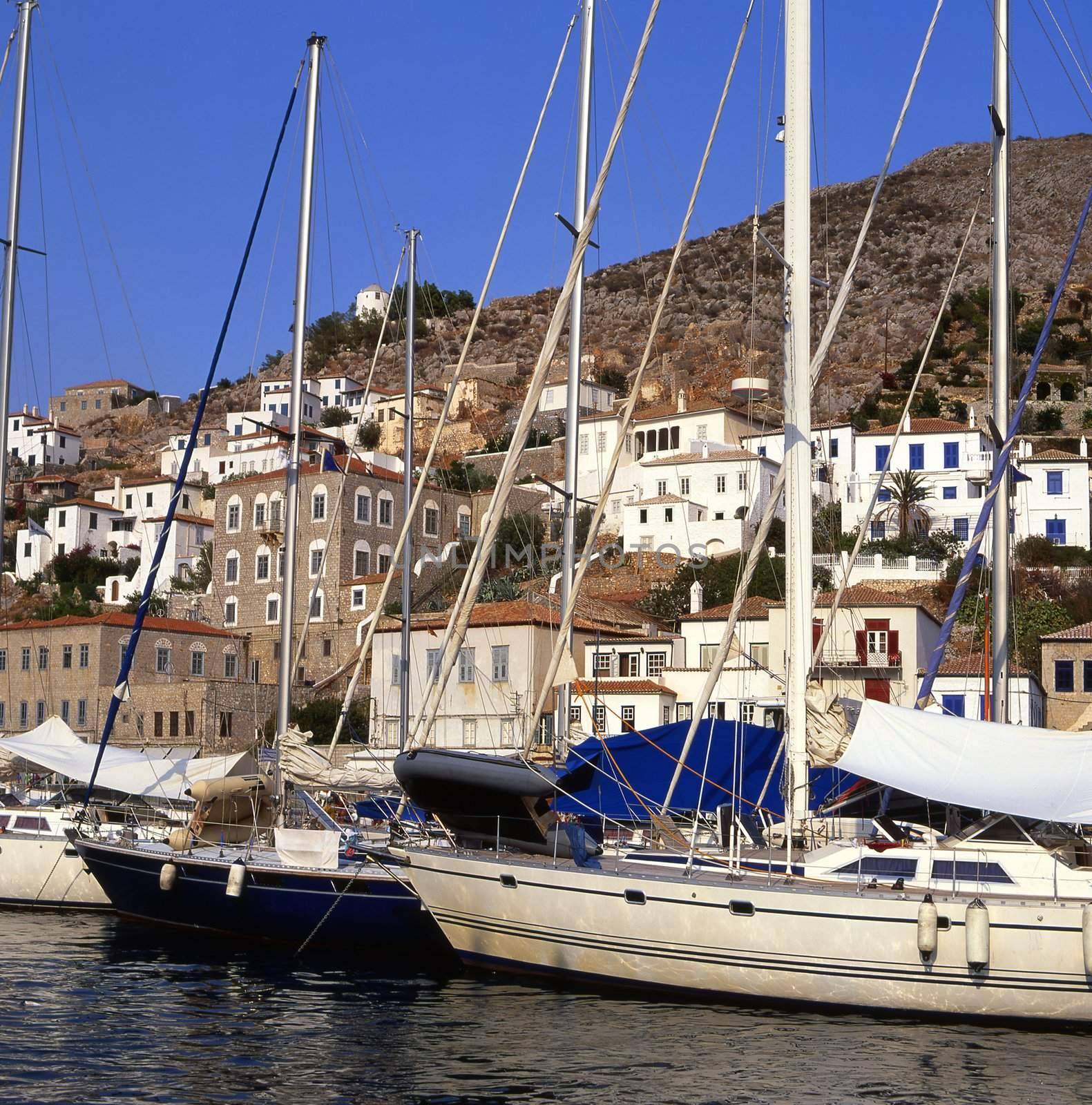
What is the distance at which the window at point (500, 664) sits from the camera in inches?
2090

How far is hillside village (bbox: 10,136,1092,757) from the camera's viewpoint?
51219 mm

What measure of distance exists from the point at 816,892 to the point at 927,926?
1364 mm

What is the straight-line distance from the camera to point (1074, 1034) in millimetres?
16984

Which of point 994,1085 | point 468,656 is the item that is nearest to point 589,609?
point 468,656

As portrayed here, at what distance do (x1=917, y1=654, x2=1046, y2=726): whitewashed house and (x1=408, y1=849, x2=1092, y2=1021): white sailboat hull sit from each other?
2801 centimetres

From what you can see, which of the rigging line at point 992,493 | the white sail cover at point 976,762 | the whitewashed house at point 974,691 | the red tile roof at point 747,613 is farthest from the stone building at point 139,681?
the white sail cover at point 976,762

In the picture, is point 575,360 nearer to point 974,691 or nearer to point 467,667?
point 974,691

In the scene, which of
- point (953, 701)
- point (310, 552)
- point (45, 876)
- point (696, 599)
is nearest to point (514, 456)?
point (45, 876)

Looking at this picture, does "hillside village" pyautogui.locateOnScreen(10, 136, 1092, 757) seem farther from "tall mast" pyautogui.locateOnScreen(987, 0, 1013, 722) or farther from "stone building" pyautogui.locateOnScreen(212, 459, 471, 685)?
"tall mast" pyautogui.locateOnScreen(987, 0, 1013, 722)

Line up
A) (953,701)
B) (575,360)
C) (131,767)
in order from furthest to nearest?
(953,701)
(131,767)
(575,360)

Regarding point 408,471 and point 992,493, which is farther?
point 408,471

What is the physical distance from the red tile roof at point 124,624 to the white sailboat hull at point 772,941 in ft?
161

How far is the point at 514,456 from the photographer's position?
2116 centimetres

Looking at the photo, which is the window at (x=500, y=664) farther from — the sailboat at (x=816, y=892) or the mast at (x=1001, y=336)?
the sailboat at (x=816, y=892)
